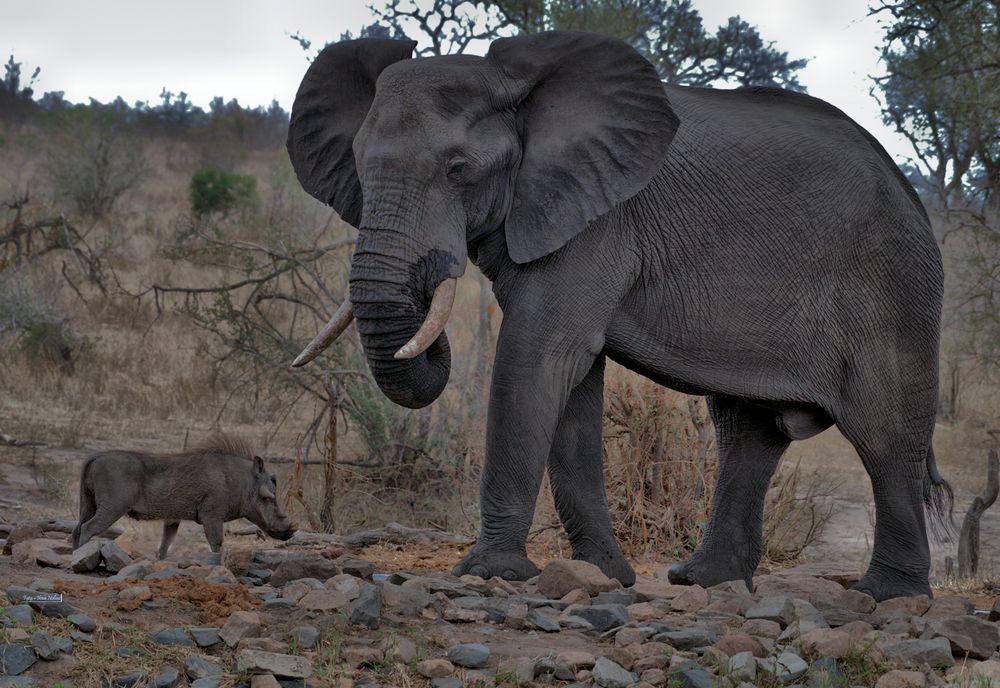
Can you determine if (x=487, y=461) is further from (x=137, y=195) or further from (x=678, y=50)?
(x=137, y=195)

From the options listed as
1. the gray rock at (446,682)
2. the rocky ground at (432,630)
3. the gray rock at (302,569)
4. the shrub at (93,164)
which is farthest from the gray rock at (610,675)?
the shrub at (93,164)

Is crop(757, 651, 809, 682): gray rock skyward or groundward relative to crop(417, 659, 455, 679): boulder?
skyward

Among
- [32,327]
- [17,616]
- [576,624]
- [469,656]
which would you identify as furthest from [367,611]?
[32,327]

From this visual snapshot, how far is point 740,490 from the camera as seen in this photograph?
7.19m

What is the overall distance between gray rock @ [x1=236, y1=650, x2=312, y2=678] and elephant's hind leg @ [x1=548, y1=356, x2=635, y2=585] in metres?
2.24

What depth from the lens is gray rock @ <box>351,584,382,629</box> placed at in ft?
17.4

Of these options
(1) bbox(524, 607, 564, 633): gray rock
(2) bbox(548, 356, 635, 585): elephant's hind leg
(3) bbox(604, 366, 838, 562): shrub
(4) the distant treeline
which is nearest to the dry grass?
(3) bbox(604, 366, 838, 562): shrub

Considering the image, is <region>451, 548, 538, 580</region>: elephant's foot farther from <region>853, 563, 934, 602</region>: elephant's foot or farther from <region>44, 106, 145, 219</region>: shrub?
<region>44, 106, 145, 219</region>: shrub

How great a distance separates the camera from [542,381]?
20.1 ft

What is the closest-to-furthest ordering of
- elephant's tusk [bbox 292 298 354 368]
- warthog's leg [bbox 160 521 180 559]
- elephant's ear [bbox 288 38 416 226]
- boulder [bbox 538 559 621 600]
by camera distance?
1. boulder [bbox 538 559 621 600]
2. elephant's tusk [bbox 292 298 354 368]
3. elephant's ear [bbox 288 38 416 226]
4. warthog's leg [bbox 160 521 180 559]

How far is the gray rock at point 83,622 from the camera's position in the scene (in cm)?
493

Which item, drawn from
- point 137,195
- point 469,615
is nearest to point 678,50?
point 137,195

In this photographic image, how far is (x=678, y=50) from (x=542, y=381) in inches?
676

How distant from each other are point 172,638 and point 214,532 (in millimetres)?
2742
